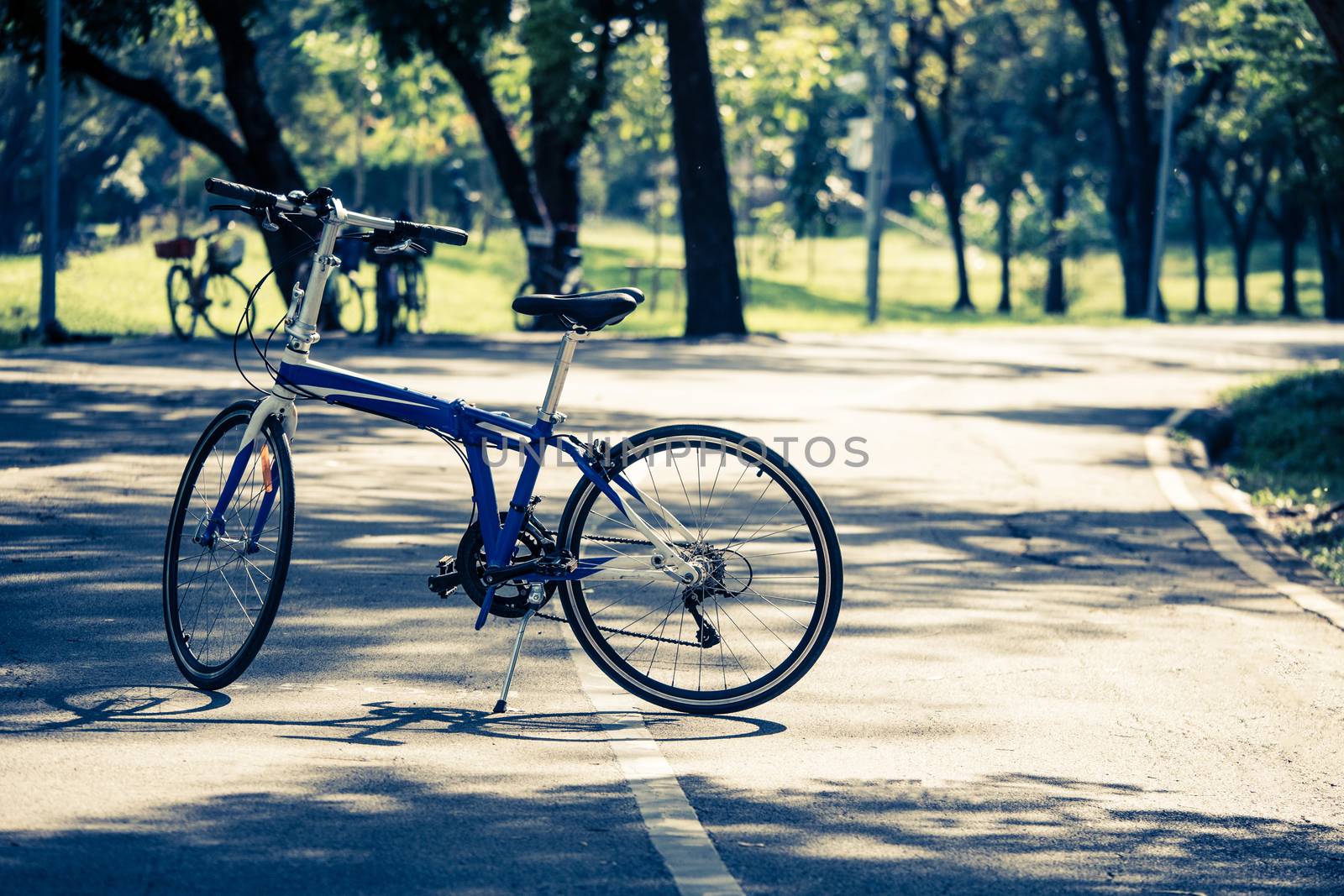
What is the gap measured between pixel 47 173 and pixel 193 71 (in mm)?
8686

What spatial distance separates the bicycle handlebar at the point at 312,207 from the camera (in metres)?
5.52

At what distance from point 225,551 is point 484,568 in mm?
873

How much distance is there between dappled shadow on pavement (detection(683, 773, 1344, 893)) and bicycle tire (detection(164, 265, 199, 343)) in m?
16.3

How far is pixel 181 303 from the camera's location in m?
20.4

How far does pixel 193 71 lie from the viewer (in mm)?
26484

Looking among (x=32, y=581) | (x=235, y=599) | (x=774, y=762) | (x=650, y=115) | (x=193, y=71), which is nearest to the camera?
(x=774, y=762)

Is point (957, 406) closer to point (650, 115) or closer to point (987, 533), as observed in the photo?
point (987, 533)

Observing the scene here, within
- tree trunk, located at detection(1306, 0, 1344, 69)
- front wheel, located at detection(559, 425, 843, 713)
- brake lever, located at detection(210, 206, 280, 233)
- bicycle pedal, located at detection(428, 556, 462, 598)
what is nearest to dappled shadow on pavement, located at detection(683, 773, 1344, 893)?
front wheel, located at detection(559, 425, 843, 713)

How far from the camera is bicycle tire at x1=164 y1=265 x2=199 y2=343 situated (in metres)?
20.2

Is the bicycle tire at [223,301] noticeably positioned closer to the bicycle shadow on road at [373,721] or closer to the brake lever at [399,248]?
the brake lever at [399,248]

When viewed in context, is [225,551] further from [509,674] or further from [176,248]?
[176,248]

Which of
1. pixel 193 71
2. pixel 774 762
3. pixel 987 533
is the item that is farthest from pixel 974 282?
pixel 774 762

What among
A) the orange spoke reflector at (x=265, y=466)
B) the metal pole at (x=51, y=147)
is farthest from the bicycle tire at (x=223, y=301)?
the orange spoke reflector at (x=265, y=466)

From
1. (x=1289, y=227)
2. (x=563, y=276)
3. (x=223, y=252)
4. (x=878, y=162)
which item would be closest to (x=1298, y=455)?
(x=223, y=252)
